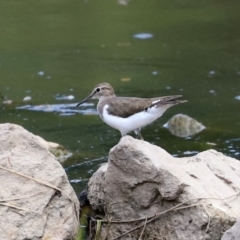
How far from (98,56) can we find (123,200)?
595cm

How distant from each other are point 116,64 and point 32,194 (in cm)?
584

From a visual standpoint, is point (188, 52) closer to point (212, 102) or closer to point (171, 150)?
point (212, 102)

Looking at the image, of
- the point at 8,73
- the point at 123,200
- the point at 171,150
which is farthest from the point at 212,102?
the point at 123,200

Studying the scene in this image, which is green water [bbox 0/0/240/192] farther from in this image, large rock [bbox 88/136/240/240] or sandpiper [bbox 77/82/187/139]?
large rock [bbox 88/136/240/240]

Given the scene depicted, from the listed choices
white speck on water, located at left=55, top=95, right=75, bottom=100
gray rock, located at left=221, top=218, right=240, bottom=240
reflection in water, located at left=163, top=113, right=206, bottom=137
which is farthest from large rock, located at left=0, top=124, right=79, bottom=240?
white speck on water, located at left=55, top=95, right=75, bottom=100

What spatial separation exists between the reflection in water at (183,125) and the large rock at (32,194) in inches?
127

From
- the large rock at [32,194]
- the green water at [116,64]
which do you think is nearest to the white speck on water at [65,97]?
the green water at [116,64]

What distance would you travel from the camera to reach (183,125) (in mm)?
7805

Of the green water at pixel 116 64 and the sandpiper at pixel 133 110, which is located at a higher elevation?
the sandpiper at pixel 133 110

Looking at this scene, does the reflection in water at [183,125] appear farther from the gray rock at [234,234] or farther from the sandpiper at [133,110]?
the gray rock at [234,234]

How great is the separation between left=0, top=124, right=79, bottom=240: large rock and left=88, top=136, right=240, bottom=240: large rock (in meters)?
0.32

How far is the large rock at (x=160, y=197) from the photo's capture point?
4.46 meters

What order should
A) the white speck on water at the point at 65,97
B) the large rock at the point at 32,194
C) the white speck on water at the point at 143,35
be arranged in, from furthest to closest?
the white speck on water at the point at 143,35
the white speck on water at the point at 65,97
the large rock at the point at 32,194

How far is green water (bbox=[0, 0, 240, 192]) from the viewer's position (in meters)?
7.62
